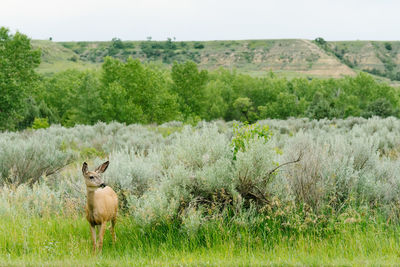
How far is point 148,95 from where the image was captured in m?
44.0

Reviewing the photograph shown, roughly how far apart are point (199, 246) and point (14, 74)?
33.4 m

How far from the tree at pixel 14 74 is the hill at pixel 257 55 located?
106 meters

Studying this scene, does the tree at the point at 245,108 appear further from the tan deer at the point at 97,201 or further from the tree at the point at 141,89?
the tan deer at the point at 97,201

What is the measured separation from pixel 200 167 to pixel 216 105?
60.5 metres

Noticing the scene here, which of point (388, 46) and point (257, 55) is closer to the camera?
point (257, 55)

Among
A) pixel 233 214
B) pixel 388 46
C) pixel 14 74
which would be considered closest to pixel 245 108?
pixel 14 74

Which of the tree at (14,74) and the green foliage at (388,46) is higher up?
the green foliage at (388,46)

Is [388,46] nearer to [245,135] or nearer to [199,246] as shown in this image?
[245,135]

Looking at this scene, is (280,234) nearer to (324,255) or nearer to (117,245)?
(324,255)

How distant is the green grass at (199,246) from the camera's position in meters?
4.28

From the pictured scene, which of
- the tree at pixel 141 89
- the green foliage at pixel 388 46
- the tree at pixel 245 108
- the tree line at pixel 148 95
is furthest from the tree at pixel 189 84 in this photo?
the green foliage at pixel 388 46

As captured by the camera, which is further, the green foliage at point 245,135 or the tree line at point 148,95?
the tree line at point 148,95

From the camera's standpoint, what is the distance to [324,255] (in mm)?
4418

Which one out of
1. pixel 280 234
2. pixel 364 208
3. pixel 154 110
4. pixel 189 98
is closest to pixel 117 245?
pixel 280 234
